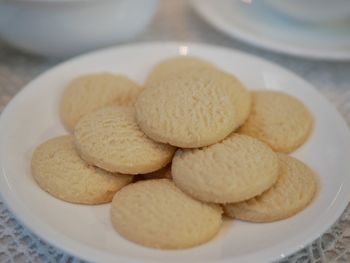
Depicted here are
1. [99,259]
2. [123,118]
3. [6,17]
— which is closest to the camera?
[99,259]

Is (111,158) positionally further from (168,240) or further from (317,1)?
(317,1)

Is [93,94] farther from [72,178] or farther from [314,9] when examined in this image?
[314,9]

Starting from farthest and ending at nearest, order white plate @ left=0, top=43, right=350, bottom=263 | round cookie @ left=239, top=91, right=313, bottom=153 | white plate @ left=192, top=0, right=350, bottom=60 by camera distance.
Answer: white plate @ left=192, top=0, right=350, bottom=60, round cookie @ left=239, top=91, right=313, bottom=153, white plate @ left=0, top=43, right=350, bottom=263

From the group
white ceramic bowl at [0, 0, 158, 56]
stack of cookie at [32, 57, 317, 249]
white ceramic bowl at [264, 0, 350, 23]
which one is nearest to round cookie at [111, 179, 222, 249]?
stack of cookie at [32, 57, 317, 249]

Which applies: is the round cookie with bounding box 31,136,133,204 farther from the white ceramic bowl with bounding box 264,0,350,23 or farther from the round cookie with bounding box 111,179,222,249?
the white ceramic bowl with bounding box 264,0,350,23

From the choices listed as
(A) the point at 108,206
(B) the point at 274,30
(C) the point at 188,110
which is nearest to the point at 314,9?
(B) the point at 274,30

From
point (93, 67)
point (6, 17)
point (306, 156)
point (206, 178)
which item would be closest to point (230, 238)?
point (206, 178)
